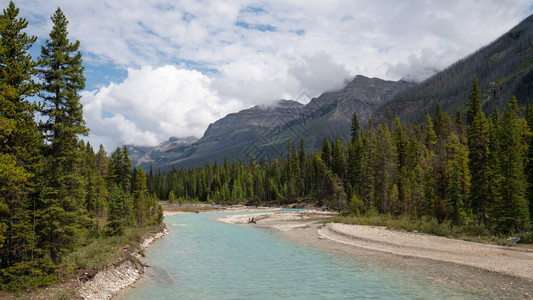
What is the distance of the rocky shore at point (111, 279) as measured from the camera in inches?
603

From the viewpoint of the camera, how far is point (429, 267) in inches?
860


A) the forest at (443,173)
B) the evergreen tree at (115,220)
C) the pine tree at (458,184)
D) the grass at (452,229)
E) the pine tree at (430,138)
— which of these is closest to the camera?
the grass at (452,229)

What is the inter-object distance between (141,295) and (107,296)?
165cm

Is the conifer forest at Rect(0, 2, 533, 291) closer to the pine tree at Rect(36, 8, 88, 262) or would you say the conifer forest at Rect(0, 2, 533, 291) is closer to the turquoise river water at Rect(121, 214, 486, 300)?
the pine tree at Rect(36, 8, 88, 262)

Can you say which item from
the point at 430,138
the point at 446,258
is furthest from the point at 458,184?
the point at 430,138

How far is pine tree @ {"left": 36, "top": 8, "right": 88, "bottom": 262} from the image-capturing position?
1591cm

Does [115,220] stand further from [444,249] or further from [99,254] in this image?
[444,249]

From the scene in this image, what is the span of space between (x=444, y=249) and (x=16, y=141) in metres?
31.4

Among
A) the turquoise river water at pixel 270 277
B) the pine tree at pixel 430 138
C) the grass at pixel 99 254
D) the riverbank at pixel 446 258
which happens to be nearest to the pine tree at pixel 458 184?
the riverbank at pixel 446 258

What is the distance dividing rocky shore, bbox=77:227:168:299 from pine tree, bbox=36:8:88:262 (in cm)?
216

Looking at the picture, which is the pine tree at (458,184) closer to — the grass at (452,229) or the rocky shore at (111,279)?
the grass at (452,229)

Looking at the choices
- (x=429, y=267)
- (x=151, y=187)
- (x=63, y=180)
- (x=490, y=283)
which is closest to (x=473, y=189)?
(x=429, y=267)

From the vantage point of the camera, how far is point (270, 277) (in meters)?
20.4

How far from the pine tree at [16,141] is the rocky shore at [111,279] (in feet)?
10.2
